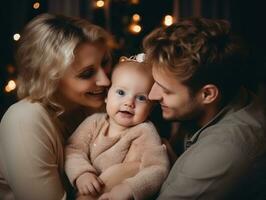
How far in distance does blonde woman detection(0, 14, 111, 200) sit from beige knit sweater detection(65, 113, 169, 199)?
0.08 m

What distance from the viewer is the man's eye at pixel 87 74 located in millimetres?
1862

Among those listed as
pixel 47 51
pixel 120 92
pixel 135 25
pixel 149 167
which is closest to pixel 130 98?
pixel 120 92

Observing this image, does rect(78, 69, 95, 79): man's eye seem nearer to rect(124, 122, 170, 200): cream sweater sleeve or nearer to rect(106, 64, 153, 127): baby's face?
rect(106, 64, 153, 127): baby's face

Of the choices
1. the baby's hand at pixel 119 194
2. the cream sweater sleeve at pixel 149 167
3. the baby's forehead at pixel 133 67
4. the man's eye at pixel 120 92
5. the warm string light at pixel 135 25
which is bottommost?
the baby's hand at pixel 119 194

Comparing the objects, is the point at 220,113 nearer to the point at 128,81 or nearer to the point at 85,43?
the point at 128,81

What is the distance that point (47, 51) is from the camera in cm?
178

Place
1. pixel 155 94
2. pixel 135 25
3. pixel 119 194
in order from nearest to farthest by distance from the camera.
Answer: pixel 119 194 < pixel 155 94 < pixel 135 25

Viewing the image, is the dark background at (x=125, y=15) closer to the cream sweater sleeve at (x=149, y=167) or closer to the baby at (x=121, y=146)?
the baby at (x=121, y=146)

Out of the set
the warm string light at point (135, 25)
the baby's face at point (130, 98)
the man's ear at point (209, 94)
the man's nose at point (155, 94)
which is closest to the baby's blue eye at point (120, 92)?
the baby's face at point (130, 98)

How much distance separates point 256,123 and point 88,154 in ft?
2.45

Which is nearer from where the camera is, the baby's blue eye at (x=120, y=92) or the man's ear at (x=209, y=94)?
the man's ear at (x=209, y=94)

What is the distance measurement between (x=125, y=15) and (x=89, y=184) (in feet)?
6.50

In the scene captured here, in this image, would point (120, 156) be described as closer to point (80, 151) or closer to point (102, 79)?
point (80, 151)

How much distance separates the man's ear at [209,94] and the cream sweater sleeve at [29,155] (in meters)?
0.66
